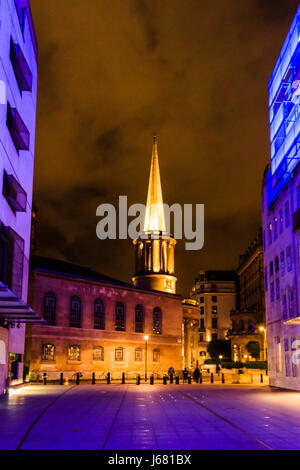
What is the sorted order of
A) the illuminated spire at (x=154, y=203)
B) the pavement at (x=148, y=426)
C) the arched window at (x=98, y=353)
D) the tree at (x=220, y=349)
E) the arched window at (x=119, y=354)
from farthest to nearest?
the tree at (x=220, y=349) < the illuminated spire at (x=154, y=203) < the arched window at (x=119, y=354) < the arched window at (x=98, y=353) < the pavement at (x=148, y=426)

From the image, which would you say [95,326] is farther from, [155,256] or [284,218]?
[155,256]

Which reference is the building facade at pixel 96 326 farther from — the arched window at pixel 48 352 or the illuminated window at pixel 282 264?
the illuminated window at pixel 282 264

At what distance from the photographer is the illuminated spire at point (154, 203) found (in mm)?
94375

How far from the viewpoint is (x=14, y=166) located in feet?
106

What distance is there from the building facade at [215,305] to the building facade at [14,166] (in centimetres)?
12664

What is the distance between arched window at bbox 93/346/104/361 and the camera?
60994 mm

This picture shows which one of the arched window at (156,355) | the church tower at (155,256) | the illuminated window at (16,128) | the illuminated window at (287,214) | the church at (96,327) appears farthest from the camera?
the church tower at (155,256)

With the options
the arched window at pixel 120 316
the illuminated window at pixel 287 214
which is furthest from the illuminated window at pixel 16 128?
the arched window at pixel 120 316

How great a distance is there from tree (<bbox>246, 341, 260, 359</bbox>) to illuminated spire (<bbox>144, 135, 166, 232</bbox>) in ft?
78.4

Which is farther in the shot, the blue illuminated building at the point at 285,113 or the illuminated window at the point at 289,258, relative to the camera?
the illuminated window at the point at 289,258

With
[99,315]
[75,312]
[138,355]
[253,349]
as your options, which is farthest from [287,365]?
[253,349]

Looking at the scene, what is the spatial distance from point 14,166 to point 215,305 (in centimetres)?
13361

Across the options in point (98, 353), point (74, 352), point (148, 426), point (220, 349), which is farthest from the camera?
point (220, 349)
